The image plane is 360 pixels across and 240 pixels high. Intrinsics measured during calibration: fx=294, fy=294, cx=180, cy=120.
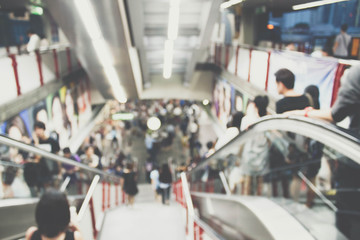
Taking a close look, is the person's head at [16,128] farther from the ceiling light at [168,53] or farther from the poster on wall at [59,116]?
the ceiling light at [168,53]

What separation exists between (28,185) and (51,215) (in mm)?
2856

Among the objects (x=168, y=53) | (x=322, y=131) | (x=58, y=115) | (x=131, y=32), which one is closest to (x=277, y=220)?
(x=322, y=131)

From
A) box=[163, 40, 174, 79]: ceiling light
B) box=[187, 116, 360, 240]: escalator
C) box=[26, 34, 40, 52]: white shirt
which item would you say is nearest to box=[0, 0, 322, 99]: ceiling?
box=[163, 40, 174, 79]: ceiling light

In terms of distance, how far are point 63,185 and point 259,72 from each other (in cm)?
516

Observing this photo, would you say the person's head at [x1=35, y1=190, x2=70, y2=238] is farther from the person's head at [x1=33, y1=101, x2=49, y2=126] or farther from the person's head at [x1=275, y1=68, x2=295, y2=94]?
the person's head at [x1=33, y1=101, x2=49, y2=126]

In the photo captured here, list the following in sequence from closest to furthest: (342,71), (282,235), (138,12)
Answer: (282,235) → (342,71) → (138,12)

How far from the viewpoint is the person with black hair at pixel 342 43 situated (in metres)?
7.09


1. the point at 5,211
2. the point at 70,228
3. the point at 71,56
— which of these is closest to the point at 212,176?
the point at 5,211

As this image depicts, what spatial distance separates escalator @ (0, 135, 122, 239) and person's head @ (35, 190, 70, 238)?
4.12 ft

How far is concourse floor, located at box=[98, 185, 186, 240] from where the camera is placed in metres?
5.04

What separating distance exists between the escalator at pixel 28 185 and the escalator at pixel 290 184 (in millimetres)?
2021

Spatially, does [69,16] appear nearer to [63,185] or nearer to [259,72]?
[63,185]

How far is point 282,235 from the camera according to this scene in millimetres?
2848

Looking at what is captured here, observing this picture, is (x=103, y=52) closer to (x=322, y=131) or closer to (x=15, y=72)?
(x=15, y=72)
